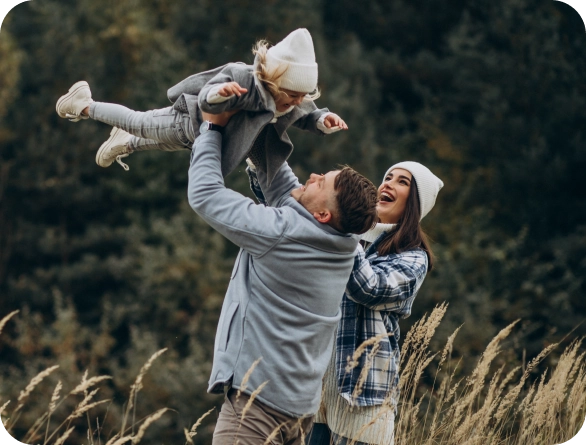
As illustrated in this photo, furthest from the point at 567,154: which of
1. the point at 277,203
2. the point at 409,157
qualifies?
the point at 277,203

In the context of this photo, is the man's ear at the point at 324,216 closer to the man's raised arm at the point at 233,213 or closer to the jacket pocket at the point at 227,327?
the man's raised arm at the point at 233,213

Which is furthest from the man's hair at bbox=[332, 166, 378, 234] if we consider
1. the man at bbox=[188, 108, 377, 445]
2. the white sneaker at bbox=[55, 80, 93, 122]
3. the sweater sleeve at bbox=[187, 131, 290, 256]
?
the white sneaker at bbox=[55, 80, 93, 122]

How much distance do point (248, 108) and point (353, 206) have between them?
46cm

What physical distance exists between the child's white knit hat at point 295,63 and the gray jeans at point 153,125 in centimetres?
34

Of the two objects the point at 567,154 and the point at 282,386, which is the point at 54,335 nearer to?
the point at 567,154

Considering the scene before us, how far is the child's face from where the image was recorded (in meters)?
2.78

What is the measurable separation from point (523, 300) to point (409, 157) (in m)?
4.43

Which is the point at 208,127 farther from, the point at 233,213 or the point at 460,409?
the point at 460,409

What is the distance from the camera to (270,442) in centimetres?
249

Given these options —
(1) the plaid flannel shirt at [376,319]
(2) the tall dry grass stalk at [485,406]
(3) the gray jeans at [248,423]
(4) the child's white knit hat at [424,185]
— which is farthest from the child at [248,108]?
(2) the tall dry grass stalk at [485,406]

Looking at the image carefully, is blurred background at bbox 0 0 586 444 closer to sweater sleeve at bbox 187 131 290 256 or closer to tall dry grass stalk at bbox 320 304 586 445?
tall dry grass stalk at bbox 320 304 586 445

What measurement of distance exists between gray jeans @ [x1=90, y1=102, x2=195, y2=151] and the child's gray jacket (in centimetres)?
5

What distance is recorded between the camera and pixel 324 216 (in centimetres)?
255

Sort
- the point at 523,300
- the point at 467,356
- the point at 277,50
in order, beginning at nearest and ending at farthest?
the point at 277,50, the point at 467,356, the point at 523,300
